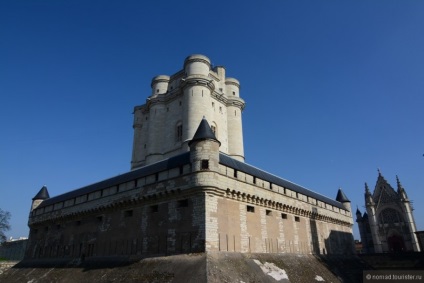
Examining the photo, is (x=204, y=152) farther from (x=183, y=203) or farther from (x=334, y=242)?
(x=334, y=242)

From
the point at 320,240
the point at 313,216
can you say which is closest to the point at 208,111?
the point at 313,216

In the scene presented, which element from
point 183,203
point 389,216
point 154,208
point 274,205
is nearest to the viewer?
point 183,203

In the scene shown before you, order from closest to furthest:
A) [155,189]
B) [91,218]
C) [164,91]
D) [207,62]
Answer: [155,189]
[91,218]
[207,62]
[164,91]

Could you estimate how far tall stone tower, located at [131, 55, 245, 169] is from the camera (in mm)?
33219


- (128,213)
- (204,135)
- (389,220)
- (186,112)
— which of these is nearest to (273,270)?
(204,135)

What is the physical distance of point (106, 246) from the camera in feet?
78.7

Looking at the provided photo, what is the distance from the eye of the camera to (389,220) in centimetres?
5484

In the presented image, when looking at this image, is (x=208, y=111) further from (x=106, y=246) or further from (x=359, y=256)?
(x=359, y=256)

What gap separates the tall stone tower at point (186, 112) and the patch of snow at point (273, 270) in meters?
15.0

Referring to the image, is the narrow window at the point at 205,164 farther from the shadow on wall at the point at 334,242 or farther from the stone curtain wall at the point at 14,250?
the stone curtain wall at the point at 14,250

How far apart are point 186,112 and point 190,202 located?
15.4 metres

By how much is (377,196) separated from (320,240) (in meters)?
34.8

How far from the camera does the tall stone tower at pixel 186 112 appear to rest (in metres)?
33.2

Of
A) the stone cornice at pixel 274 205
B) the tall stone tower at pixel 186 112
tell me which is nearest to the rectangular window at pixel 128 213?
the stone cornice at pixel 274 205
